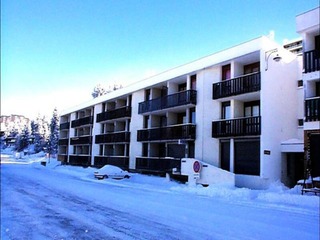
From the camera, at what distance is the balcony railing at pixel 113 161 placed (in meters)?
34.5

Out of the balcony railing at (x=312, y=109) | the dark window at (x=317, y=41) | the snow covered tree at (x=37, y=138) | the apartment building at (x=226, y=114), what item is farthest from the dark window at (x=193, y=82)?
the snow covered tree at (x=37, y=138)

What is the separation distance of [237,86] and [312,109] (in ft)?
18.4

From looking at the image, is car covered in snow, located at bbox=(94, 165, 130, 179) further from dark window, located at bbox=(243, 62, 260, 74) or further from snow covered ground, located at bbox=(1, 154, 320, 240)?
dark window, located at bbox=(243, 62, 260, 74)

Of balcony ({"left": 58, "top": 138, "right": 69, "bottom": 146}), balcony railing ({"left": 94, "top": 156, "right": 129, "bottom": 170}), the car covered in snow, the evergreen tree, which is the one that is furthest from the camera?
the evergreen tree

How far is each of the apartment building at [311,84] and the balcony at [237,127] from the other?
3315 mm

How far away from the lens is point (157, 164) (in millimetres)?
27906

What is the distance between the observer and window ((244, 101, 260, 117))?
21.7 metres

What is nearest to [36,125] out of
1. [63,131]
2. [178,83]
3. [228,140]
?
[63,131]

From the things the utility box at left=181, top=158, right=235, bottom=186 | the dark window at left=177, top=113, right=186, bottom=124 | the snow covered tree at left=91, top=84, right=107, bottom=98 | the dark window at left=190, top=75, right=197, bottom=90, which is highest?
the snow covered tree at left=91, top=84, right=107, bottom=98

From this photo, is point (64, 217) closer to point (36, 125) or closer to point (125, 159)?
point (125, 159)

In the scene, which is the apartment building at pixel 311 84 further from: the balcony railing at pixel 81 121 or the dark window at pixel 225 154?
the balcony railing at pixel 81 121

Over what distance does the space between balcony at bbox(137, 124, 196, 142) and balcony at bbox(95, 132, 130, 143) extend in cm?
306

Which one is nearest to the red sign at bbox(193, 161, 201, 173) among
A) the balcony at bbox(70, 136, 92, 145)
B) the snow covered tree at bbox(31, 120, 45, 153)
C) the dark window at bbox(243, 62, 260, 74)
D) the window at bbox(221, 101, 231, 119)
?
the window at bbox(221, 101, 231, 119)

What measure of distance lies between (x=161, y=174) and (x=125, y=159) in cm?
790
